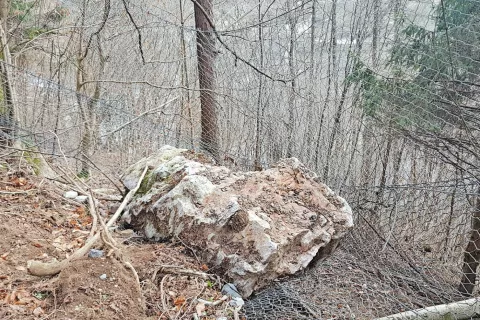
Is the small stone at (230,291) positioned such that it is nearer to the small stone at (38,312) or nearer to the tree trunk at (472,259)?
the small stone at (38,312)

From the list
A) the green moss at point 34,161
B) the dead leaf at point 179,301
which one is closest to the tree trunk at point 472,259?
the dead leaf at point 179,301

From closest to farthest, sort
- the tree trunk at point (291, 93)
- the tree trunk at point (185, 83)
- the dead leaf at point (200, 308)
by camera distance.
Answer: the dead leaf at point (200, 308)
the tree trunk at point (291, 93)
the tree trunk at point (185, 83)

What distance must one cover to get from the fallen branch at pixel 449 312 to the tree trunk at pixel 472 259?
1.22 ft

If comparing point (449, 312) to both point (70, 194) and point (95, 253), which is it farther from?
point (70, 194)

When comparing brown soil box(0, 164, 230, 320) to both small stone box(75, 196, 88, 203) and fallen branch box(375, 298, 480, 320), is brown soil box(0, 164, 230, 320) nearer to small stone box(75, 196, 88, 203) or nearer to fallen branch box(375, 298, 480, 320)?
small stone box(75, 196, 88, 203)

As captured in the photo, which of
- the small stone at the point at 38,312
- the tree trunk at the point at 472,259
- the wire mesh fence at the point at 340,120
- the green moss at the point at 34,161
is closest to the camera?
the small stone at the point at 38,312

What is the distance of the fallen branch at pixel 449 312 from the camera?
2229 millimetres

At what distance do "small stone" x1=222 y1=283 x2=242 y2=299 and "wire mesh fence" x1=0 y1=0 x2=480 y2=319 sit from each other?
0.12m

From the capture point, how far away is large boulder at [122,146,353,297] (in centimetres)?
216

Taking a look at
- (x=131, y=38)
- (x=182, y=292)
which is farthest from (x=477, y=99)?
(x=131, y=38)

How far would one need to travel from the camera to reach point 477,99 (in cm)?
228

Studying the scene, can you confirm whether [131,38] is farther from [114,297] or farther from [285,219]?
[114,297]

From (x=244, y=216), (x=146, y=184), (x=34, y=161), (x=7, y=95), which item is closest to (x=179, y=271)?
(x=244, y=216)

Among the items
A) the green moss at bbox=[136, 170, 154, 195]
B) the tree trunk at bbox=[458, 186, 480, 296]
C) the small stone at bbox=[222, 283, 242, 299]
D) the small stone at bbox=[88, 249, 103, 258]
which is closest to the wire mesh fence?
the tree trunk at bbox=[458, 186, 480, 296]
